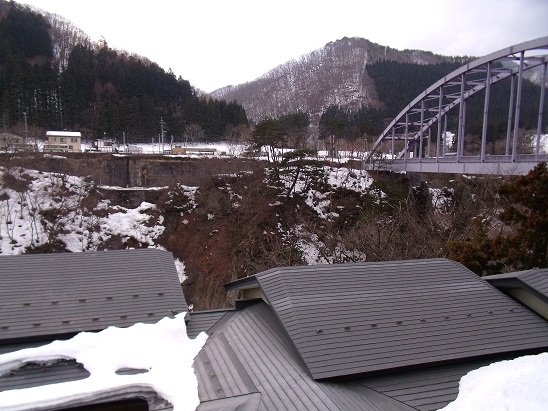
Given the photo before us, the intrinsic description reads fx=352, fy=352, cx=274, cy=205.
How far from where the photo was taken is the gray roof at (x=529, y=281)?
7.34m

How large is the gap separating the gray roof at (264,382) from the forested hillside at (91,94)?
43.4m

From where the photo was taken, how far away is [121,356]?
6.23 metres

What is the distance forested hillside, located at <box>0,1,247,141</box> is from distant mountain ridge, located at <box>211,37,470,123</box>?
30.7 metres

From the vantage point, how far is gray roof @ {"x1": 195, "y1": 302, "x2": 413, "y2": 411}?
15.2ft

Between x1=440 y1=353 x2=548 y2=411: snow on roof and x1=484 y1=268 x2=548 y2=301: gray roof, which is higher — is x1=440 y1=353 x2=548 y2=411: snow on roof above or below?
below

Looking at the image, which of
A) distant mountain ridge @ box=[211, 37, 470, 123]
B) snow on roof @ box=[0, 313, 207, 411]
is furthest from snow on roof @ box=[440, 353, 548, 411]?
distant mountain ridge @ box=[211, 37, 470, 123]

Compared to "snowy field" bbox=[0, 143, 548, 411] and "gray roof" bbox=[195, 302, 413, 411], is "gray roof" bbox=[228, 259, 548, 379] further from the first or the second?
"snowy field" bbox=[0, 143, 548, 411]

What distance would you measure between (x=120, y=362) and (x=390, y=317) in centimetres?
503

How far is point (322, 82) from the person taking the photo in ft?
345

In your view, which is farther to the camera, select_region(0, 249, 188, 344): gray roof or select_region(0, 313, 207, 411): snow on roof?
select_region(0, 249, 188, 344): gray roof

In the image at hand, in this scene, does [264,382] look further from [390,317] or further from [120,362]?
[390,317]

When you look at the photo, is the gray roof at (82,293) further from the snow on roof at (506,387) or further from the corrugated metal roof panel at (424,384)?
the snow on roof at (506,387)

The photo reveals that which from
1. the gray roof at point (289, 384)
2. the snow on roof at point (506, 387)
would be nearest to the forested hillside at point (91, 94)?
the gray roof at point (289, 384)

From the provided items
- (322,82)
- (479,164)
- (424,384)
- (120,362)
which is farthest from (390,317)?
(322,82)
